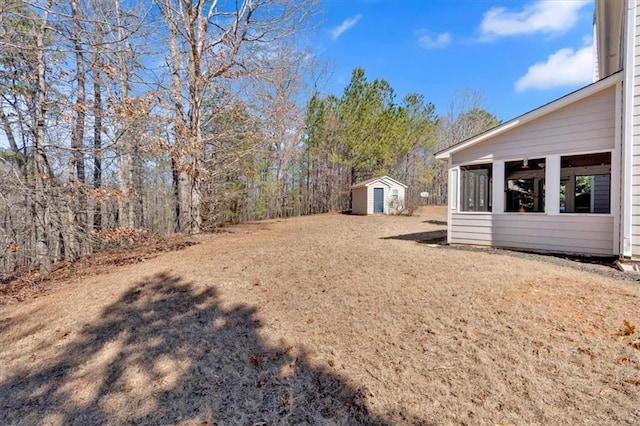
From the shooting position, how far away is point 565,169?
6.52 meters

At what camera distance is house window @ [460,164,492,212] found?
23.2ft

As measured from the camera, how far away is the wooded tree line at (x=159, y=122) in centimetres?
542

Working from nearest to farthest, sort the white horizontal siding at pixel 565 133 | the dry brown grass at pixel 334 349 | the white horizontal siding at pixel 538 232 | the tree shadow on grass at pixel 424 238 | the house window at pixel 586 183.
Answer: the dry brown grass at pixel 334 349
the white horizontal siding at pixel 565 133
the white horizontal siding at pixel 538 232
the house window at pixel 586 183
the tree shadow on grass at pixel 424 238

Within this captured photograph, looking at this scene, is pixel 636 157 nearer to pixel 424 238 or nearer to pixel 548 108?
pixel 548 108

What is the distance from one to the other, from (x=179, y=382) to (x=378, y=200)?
1756cm

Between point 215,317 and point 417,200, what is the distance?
17250mm

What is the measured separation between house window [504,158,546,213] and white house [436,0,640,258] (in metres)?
0.02

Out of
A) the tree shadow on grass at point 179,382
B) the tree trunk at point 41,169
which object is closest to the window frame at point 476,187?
the tree shadow on grass at point 179,382

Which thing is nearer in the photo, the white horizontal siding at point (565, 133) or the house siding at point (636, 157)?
the house siding at point (636, 157)

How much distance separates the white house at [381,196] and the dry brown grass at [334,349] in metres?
14.4

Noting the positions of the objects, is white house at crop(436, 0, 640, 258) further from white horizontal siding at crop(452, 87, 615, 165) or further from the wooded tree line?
the wooded tree line

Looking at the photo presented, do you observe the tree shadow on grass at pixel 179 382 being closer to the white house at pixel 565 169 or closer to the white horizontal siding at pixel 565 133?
the white house at pixel 565 169

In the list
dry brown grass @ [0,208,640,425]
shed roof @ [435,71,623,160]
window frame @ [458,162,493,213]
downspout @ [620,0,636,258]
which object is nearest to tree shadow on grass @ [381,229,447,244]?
window frame @ [458,162,493,213]

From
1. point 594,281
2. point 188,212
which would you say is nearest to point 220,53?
point 188,212
